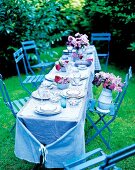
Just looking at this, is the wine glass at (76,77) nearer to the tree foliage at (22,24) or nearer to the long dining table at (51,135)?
the long dining table at (51,135)

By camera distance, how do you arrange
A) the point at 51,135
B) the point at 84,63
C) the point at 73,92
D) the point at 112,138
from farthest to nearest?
the point at 84,63
the point at 112,138
the point at 73,92
the point at 51,135

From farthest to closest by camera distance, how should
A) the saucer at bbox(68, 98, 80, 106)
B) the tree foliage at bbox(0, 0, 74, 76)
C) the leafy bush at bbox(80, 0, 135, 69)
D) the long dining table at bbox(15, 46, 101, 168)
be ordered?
the leafy bush at bbox(80, 0, 135, 69) → the tree foliage at bbox(0, 0, 74, 76) → the saucer at bbox(68, 98, 80, 106) → the long dining table at bbox(15, 46, 101, 168)

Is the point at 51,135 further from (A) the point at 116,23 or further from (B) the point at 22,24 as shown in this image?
(A) the point at 116,23

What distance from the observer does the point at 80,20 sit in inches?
434

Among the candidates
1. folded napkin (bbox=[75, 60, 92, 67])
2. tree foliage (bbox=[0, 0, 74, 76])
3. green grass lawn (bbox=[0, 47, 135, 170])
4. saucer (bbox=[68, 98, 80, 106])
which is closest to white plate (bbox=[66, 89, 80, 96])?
saucer (bbox=[68, 98, 80, 106])

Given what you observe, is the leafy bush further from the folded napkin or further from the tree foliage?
the folded napkin

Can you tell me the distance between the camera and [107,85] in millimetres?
3912

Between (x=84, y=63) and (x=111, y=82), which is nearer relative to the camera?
(x=111, y=82)

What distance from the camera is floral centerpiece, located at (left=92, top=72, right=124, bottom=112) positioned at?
12.7ft

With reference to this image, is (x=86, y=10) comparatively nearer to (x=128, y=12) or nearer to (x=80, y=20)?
(x=80, y=20)

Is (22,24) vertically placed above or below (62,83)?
above

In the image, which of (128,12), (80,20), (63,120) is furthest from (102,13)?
(63,120)

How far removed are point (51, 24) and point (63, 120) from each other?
5.71 meters

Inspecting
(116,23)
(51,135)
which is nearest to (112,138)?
(51,135)
